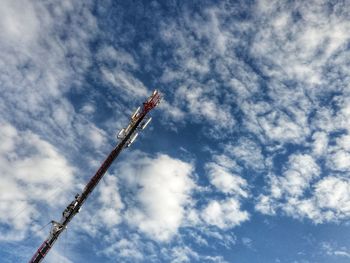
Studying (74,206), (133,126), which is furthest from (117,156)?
(74,206)

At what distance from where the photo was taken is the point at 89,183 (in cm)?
6750

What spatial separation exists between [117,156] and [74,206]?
13879 millimetres

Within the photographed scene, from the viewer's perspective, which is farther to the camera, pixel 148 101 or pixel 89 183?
pixel 89 183

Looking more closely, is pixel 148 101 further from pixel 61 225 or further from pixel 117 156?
pixel 61 225

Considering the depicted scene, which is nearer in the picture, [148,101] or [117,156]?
[148,101]

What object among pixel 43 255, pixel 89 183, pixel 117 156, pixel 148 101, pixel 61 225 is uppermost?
pixel 148 101

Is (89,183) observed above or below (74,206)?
above

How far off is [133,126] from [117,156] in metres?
8.18

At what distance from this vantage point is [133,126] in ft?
211

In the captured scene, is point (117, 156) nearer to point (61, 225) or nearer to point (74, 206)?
point (74, 206)

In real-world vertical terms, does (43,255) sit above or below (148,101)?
below

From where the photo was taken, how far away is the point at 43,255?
7044 centimetres

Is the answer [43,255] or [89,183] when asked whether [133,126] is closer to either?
[89,183]

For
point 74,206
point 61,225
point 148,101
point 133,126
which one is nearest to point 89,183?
point 74,206
